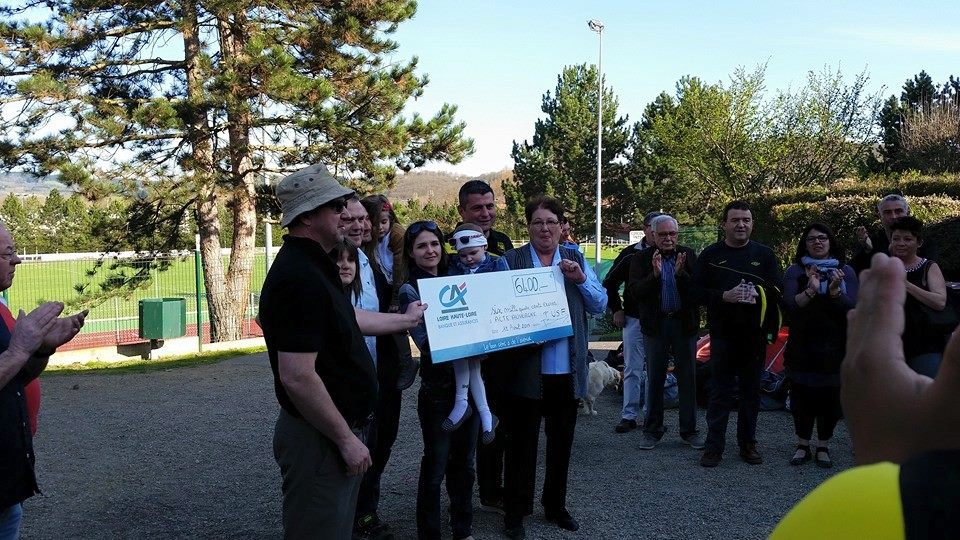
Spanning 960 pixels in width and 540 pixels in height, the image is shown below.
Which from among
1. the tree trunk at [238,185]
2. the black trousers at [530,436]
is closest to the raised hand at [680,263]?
the black trousers at [530,436]

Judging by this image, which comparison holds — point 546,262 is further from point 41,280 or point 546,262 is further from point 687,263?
point 41,280

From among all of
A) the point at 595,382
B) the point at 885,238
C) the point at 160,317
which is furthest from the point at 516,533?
the point at 160,317

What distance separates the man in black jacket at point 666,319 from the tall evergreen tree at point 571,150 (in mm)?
43926

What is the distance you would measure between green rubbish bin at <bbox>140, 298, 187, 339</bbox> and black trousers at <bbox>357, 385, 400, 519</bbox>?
1211 centimetres

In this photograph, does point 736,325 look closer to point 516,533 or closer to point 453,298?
point 516,533

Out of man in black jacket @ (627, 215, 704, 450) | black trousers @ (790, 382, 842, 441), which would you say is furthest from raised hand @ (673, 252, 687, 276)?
black trousers @ (790, 382, 842, 441)

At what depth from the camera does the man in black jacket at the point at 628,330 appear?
7.82m

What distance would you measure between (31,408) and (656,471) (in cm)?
466

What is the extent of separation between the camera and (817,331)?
6.53 metres

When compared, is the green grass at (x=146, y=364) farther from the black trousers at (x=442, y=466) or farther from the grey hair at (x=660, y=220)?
the black trousers at (x=442, y=466)

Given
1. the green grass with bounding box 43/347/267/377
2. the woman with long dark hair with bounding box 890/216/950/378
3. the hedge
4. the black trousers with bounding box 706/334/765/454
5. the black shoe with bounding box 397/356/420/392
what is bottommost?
the green grass with bounding box 43/347/267/377

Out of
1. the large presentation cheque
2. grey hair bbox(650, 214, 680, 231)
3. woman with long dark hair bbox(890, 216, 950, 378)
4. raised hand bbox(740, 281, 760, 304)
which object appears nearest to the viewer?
the large presentation cheque

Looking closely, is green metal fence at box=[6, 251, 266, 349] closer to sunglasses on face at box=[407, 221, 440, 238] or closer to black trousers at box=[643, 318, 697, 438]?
black trousers at box=[643, 318, 697, 438]

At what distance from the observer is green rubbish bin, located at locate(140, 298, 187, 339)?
52.5ft
